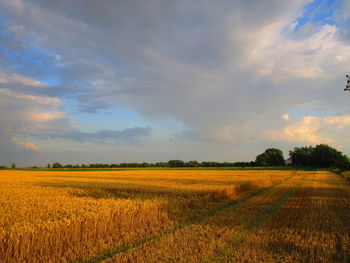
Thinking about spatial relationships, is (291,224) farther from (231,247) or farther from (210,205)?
(210,205)

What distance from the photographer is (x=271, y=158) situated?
5738 inches

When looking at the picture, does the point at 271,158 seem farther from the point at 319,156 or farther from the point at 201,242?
the point at 201,242

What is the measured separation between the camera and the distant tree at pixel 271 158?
13445 centimetres

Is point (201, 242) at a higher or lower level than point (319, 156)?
lower

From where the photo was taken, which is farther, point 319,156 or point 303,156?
point 303,156

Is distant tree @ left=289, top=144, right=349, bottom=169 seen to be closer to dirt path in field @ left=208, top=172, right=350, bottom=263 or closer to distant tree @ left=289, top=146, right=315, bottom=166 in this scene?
distant tree @ left=289, top=146, right=315, bottom=166

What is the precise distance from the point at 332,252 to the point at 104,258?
245 inches

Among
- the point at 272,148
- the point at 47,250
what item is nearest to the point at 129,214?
the point at 47,250

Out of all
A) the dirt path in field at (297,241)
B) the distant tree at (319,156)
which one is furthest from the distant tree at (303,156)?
the dirt path in field at (297,241)

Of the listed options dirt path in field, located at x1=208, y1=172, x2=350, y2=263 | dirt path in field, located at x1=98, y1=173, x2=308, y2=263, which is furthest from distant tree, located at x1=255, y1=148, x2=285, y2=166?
dirt path in field, located at x1=98, y1=173, x2=308, y2=263

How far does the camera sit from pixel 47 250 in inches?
254

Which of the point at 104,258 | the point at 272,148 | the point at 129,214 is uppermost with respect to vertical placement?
the point at 272,148

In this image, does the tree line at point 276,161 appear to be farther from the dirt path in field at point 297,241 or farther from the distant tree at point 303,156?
the dirt path in field at point 297,241

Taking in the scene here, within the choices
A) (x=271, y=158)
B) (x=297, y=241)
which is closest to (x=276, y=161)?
(x=271, y=158)
